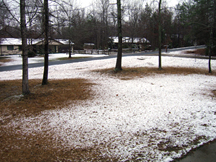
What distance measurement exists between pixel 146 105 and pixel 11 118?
534 centimetres

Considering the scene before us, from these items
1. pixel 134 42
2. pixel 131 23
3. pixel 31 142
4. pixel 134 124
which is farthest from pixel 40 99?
pixel 134 42

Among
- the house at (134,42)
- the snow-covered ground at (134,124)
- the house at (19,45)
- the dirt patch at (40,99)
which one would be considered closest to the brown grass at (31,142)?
the dirt patch at (40,99)

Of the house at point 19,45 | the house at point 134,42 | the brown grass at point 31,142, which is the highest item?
the house at point 134,42

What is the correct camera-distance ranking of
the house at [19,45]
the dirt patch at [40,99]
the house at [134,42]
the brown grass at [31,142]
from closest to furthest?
the brown grass at [31,142] → the dirt patch at [40,99] → the house at [19,45] → the house at [134,42]

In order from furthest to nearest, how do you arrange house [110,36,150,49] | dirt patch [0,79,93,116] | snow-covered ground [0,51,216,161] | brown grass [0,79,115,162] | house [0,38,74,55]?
house [110,36,150,49] → house [0,38,74,55] → dirt patch [0,79,93,116] → snow-covered ground [0,51,216,161] → brown grass [0,79,115,162]

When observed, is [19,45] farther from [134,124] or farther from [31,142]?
[134,124]

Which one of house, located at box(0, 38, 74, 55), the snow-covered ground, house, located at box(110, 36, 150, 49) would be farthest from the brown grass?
house, located at box(110, 36, 150, 49)

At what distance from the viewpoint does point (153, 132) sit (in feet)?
17.6

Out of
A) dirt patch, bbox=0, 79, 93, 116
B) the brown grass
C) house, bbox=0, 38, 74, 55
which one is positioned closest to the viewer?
the brown grass

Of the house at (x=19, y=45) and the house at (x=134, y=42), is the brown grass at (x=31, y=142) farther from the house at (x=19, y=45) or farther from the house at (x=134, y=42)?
the house at (x=134, y=42)

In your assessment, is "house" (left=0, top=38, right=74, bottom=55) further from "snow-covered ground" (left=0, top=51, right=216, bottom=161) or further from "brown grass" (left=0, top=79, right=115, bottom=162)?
"snow-covered ground" (left=0, top=51, right=216, bottom=161)

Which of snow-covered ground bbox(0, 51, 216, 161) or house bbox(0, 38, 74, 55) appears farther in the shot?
house bbox(0, 38, 74, 55)

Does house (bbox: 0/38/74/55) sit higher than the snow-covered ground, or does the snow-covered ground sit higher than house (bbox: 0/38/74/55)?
house (bbox: 0/38/74/55)

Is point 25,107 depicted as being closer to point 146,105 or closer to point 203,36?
point 146,105
